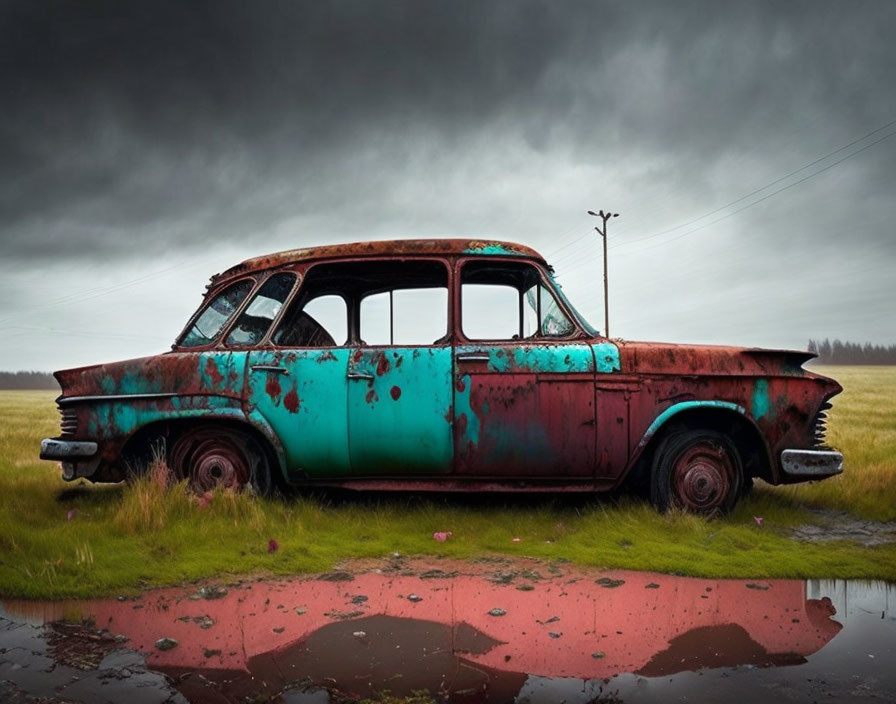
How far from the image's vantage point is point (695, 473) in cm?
471

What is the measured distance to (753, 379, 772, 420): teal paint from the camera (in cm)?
466

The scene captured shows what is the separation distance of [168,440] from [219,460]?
45 centimetres

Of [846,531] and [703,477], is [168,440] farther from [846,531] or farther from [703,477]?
[846,531]

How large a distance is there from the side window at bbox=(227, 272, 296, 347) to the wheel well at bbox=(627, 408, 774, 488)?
297 centimetres

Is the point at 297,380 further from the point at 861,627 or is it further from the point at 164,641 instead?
the point at 861,627

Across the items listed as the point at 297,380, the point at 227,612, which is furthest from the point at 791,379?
the point at 227,612

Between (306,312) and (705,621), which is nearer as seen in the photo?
(705,621)

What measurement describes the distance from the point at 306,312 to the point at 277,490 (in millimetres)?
1456

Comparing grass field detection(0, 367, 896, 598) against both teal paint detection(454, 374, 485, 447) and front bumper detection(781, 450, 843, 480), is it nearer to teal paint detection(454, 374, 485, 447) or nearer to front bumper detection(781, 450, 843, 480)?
front bumper detection(781, 450, 843, 480)

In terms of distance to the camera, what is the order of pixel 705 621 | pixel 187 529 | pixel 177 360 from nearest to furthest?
pixel 705 621 → pixel 187 529 → pixel 177 360

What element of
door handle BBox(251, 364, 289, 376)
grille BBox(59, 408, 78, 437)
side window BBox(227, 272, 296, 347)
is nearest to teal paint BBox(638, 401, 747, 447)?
door handle BBox(251, 364, 289, 376)

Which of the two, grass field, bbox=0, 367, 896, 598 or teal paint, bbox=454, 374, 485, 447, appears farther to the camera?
teal paint, bbox=454, 374, 485, 447

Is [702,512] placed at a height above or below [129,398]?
below

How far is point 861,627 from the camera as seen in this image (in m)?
2.99
